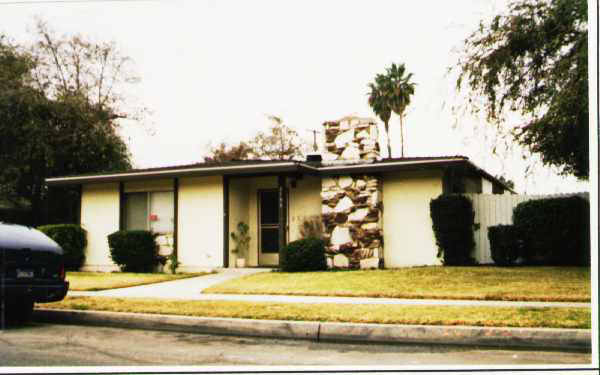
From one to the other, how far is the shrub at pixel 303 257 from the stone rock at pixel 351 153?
2.75 m

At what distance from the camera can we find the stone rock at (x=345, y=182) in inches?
640

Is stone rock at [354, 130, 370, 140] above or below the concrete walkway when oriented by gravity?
above

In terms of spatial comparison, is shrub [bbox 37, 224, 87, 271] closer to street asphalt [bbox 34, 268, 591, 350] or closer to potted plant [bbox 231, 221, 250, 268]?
potted plant [bbox 231, 221, 250, 268]

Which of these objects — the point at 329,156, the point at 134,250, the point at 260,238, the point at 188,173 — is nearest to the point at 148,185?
the point at 188,173

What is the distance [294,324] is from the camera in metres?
7.59

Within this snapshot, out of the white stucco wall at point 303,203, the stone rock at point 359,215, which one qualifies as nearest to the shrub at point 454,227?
the stone rock at point 359,215

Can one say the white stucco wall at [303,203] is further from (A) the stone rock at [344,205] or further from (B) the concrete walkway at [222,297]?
(B) the concrete walkway at [222,297]

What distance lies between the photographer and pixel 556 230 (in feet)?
45.7

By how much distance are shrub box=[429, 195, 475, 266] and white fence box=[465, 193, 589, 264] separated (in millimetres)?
458

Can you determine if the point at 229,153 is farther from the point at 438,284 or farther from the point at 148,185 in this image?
the point at 438,284

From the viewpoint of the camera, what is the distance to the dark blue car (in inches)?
326

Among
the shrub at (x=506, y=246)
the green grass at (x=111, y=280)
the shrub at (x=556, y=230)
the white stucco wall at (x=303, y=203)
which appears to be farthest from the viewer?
the white stucco wall at (x=303, y=203)

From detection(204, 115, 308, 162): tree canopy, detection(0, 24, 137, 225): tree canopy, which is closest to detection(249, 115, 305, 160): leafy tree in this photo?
detection(204, 115, 308, 162): tree canopy

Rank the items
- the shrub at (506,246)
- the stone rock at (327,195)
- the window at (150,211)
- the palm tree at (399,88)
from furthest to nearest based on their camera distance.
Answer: the palm tree at (399,88)
the window at (150,211)
the stone rock at (327,195)
the shrub at (506,246)
